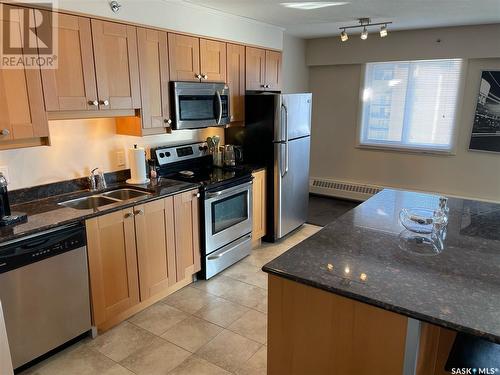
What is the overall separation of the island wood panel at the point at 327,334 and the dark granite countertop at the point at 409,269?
0.21ft

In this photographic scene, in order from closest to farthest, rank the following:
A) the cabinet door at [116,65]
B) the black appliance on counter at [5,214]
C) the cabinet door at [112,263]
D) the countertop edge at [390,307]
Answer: the countertop edge at [390,307] < the black appliance on counter at [5,214] < the cabinet door at [112,263] < the cabinet door at [116,65]

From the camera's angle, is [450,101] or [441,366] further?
[450,101]

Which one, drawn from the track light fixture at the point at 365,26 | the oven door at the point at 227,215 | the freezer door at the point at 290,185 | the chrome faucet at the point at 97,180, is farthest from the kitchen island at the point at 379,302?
the track light fixture at the point at 365,26

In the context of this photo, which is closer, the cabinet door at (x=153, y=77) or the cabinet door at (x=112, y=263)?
the cabinet door at (x=112, y=263)

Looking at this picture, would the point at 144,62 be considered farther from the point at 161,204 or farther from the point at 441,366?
the point at 441,366

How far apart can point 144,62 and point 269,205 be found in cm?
201

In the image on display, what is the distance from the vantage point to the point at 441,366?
5.39 feet

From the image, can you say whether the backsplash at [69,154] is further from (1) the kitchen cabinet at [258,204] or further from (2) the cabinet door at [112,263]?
(1) the kitchen cabinet at [258,204]

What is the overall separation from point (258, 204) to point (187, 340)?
1.75 metres

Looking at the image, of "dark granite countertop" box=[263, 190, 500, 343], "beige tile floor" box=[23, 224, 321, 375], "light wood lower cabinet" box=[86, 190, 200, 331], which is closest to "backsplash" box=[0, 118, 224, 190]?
"light wood lower cabinet" box=[86, 190, 200, 331]

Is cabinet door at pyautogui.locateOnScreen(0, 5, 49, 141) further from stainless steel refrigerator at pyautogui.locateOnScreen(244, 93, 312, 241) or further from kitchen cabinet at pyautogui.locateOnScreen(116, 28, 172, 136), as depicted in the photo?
stainless steel refrigerator at pyautogui.locateOnScreen(244, 93, 312, 241)

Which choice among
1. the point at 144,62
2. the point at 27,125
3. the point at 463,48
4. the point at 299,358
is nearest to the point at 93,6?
the point at 144,62

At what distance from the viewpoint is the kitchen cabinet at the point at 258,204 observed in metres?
3.86

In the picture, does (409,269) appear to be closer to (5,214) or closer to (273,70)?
(5,214)
